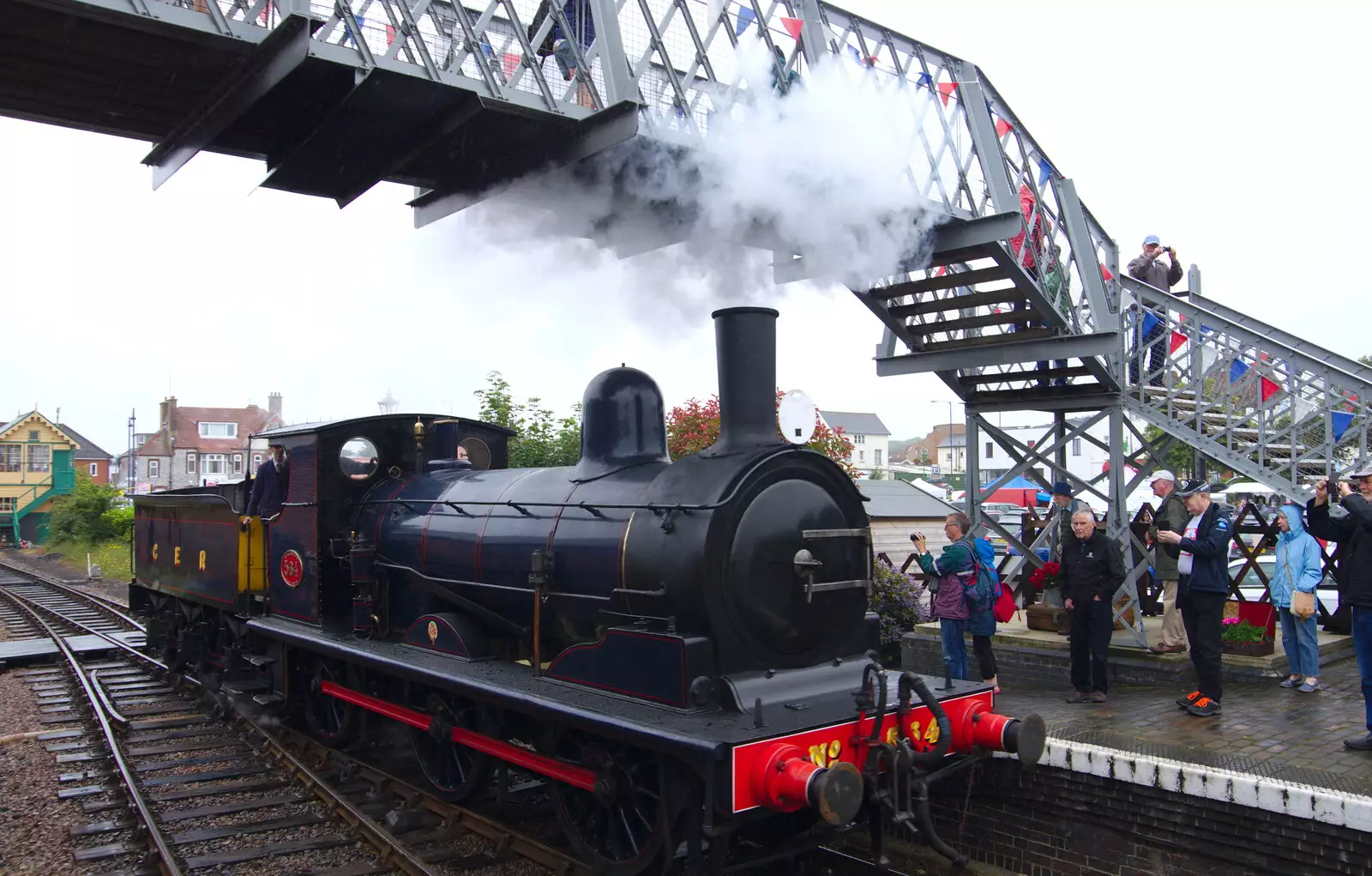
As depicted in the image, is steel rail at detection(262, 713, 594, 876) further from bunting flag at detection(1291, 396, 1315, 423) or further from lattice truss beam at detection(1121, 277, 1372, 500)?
bunting flag at detection(1291, 396, 1315, 423)

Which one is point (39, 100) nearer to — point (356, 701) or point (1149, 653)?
point (356, 701)

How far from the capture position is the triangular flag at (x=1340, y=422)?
26.4 feet

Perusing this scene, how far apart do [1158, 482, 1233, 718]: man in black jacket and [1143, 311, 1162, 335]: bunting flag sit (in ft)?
8.93

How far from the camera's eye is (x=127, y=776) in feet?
22.7

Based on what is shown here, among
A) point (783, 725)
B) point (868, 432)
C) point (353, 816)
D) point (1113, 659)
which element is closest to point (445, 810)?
point (353, 816)


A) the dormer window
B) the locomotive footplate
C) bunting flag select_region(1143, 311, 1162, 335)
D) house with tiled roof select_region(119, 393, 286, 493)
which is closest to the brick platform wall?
the locomotive footplate

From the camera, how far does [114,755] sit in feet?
24.7

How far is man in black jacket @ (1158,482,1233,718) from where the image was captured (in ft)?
22.1

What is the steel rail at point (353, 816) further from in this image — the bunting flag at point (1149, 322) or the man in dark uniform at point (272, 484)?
the bunting flag at point (1149, 322)

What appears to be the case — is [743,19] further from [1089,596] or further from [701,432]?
[701,432]

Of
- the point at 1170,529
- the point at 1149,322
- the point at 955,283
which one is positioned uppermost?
the point at 955,283

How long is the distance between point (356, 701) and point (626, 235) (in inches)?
157

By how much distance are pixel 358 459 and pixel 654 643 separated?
4.14m

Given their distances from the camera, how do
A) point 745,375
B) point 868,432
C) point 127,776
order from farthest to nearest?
point 868,432 < point 127,776 < point 745,375
